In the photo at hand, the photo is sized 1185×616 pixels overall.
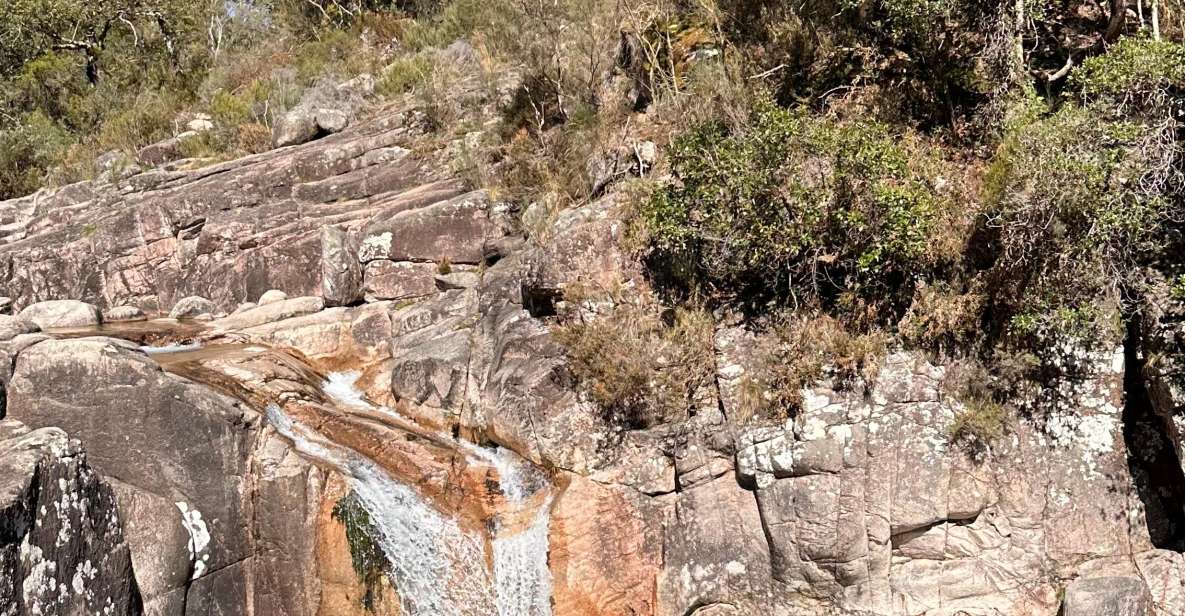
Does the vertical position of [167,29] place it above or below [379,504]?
above

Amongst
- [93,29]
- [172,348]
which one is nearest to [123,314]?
[172,348]

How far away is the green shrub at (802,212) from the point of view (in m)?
8.85

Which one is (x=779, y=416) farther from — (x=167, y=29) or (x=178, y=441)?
(x=167, y=29)

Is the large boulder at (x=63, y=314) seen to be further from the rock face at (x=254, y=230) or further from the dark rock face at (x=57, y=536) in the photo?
the dark rock face at (x=57, y=536)

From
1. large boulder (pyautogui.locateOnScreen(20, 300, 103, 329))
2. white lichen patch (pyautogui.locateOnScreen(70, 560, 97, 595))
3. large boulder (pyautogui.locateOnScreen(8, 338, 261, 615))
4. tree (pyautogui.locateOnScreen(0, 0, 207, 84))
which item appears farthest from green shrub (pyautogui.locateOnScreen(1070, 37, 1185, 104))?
tree (pyautogui.locateOnScreen(0, 0, 207, 84))

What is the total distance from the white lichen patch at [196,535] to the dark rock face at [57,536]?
544 mm

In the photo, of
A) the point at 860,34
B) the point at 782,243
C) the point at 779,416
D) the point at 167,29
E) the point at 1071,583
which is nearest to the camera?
the point at 1071,583

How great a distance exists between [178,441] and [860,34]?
885 cm

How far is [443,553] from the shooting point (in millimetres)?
8461

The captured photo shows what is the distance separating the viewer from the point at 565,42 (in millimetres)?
14508

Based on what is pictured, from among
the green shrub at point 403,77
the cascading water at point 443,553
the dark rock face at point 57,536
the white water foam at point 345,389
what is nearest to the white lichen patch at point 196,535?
the dark rock face at point 57,536

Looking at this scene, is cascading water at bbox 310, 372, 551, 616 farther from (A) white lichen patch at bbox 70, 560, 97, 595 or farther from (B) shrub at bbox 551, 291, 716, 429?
(A) white lichen patch at bbox 70, 560, 97, 595

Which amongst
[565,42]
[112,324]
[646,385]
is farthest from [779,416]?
[112,324]

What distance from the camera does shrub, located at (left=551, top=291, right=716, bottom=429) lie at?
30.2 feet
